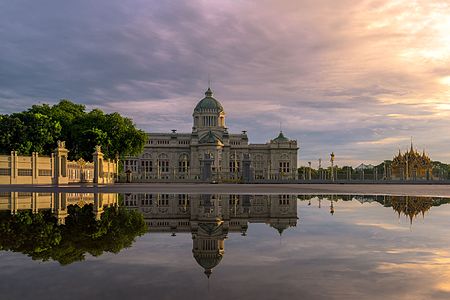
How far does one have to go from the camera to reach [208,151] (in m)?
133

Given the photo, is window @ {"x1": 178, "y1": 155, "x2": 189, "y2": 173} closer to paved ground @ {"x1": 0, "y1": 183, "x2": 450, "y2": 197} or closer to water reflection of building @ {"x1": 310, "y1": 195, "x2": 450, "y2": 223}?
paved ground @ {"x1": 0, "y1": 183, "x2": 450, "y2": 197}

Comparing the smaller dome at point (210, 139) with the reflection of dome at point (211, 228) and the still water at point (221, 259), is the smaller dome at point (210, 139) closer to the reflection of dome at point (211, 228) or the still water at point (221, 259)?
the still water at point (221, 259)

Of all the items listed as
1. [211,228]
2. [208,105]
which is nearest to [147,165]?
[208,105]

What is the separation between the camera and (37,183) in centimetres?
5306

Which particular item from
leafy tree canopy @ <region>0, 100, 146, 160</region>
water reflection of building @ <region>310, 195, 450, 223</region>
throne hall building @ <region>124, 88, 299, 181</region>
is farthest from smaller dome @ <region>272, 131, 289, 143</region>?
water reflection of building @ <region>310, 195, 450, 223</region>

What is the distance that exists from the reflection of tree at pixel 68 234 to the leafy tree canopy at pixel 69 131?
4941cm

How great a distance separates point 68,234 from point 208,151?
402 ft

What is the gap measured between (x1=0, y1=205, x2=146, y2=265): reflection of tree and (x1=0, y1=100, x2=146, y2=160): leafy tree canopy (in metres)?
49.4

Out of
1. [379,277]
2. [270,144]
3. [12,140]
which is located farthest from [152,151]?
[379,277]

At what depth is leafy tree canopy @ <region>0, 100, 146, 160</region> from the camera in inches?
2371

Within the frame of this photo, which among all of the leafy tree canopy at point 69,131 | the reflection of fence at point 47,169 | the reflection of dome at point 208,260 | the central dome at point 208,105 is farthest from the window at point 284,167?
the reflection of dome at point 208,260

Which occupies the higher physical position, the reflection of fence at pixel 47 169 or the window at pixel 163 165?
the window at pixel 163 165

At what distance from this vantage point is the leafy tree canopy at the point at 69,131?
198 feet

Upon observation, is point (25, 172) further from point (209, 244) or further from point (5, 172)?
point (209, 244)
